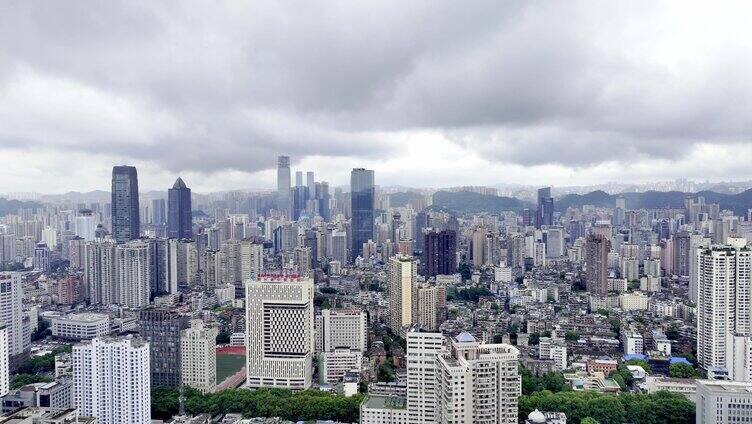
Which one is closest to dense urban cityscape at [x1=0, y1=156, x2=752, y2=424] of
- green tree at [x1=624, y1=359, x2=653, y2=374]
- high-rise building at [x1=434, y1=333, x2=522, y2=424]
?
high-rise building at [x1=434, y1=333, x2=522, y2=424]

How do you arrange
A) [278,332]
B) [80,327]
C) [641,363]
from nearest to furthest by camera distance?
[278,332]
[641,363]
[80,327]

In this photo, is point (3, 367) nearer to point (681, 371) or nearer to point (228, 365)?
point (228, 365)

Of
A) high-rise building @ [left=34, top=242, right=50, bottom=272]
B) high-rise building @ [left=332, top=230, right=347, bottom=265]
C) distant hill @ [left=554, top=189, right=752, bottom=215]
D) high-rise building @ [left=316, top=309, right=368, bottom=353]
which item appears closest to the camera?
high-rise building @ [left=316, top=309, right=368, bottom=353]

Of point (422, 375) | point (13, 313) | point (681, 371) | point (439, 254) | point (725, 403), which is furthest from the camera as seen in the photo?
point (439, 254)

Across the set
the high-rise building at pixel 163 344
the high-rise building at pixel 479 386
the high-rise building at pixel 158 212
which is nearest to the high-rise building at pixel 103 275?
the high-rise building at pixel 158 212

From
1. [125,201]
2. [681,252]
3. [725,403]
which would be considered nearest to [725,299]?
[725,403]

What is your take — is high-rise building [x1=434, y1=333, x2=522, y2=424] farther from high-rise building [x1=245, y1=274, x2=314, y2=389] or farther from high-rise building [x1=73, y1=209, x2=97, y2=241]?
high-rise building [x1=73, y1=209, x2=97, y2=241]

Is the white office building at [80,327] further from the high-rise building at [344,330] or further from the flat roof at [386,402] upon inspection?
the flat roof at [386,402]
